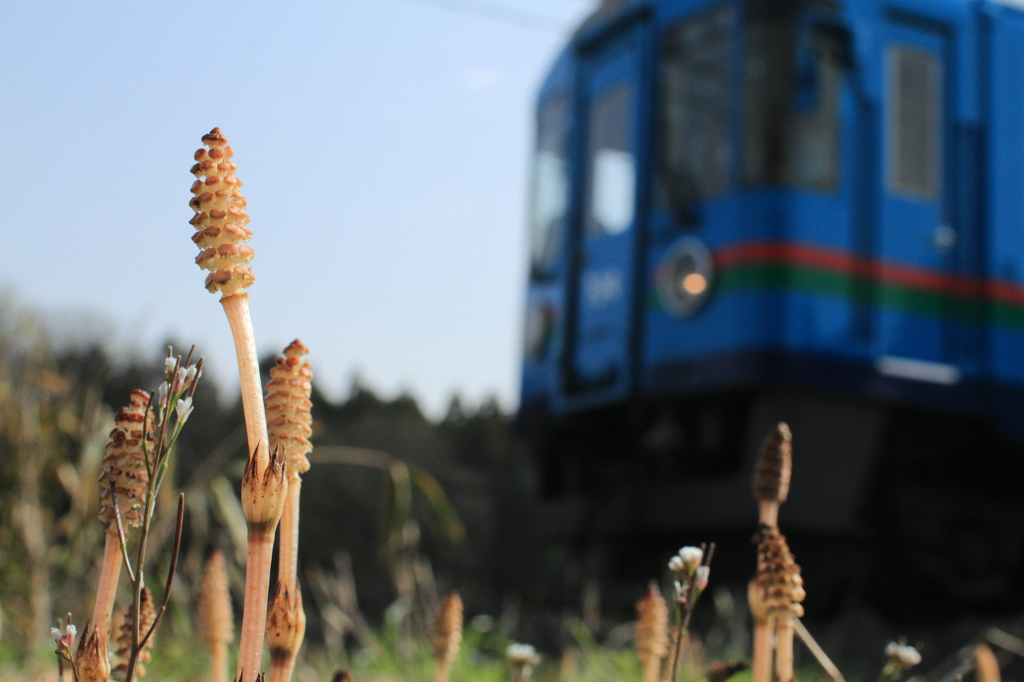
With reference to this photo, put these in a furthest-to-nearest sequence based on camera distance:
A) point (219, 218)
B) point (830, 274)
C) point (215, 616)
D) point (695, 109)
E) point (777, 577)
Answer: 1. point (695, 109)
2. point (830, 274)
3. point (215, 616)
4. point (777, 577)
5. point (219, 218)

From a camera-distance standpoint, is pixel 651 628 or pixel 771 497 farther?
pixel 651 628

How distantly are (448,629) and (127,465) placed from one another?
1.22 ft

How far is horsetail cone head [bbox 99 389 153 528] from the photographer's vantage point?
696mm

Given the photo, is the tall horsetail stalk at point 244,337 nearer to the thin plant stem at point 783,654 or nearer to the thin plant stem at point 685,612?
the thin plant stem at point 685,612

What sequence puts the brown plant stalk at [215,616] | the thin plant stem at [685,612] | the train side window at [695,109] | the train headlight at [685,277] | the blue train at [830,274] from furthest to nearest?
the train side window at [695,109] → the train headlight at [685,277] → the blue train at [830,274] → the brown plant stalk at [215,616] → the thin plant stem at [685,612]

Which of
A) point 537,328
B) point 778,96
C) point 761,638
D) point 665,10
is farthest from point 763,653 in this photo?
point 537,328

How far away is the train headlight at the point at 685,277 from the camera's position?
587 centimetres

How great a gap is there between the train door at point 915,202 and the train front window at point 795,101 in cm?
33

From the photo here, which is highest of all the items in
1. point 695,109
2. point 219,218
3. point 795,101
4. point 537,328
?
point 695,109

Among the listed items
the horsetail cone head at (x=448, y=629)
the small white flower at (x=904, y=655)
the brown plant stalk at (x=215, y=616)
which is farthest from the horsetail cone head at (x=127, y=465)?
the small white flower at (x=904, y=655)

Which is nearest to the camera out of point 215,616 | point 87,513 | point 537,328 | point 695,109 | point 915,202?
point 215,616

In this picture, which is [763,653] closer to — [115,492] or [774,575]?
[774,575]

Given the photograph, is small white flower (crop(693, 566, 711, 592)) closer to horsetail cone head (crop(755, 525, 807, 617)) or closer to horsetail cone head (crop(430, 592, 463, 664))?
horsetail cone head (crop(755, 525, 807, 617))

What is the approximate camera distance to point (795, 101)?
5.70 m
